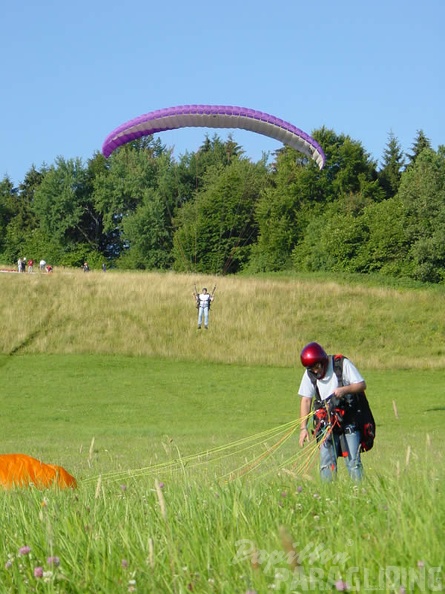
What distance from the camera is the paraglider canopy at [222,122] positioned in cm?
3266

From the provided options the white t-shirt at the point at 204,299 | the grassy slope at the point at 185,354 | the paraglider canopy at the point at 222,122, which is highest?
the paraglider canopy at the point at 222,122

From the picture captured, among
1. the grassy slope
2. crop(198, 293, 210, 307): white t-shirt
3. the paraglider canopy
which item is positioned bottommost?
the grassy slope

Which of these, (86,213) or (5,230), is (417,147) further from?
(5,230)

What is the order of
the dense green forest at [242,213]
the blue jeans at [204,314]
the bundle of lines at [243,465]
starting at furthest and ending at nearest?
the dense green forest at [242,213], the blue jeans at [204,314], the bundle of lines at [243,465]

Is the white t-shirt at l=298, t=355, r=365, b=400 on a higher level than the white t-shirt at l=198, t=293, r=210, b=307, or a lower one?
lower

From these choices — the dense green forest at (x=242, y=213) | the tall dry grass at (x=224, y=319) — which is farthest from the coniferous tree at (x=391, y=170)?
the tall dry grass at (x=224, y=319)

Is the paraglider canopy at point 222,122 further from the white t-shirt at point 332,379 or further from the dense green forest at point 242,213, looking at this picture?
the white t-shirt at point 332,379

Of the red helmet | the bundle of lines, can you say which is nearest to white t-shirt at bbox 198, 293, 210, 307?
the bundle of lines

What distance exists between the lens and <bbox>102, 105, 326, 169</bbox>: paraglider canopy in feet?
107

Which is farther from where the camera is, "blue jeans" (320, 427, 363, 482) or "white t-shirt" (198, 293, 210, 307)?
"white t-shirt" (198, 293, 210, 307)

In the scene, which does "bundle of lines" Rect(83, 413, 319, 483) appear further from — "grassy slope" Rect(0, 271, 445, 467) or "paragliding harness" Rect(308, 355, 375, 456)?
"grassy slope" Rect(0, 271, 445, 467)

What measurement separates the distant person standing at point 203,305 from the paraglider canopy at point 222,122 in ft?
27.8

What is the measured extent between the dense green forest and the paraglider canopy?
467 inches

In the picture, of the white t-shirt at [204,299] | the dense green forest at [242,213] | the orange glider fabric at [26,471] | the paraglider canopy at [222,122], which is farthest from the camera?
the dense green forest at [242,213]
